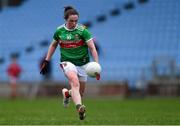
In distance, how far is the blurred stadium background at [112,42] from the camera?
3038cm

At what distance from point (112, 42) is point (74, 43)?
2160 cm

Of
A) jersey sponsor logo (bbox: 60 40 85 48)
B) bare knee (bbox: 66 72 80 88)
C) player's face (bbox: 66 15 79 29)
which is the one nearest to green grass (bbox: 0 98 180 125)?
bare knee (bbox: 66 72 80 88)

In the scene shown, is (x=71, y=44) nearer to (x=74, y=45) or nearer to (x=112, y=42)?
(x=74, y=45)

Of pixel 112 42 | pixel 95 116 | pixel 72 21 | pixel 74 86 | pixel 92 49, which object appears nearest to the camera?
pixel 74 86

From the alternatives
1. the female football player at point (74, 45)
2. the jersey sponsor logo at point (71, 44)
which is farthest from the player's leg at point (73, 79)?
the jersey sponsor logo at point (71, 44)

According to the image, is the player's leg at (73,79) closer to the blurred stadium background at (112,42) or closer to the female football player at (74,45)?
the female football player at (74,45)

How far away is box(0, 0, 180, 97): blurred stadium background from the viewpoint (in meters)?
30.4

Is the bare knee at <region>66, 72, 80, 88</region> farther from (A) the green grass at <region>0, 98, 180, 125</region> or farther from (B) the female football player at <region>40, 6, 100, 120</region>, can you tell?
(A) the green grass at <region>0, 98, 180, 125</region>

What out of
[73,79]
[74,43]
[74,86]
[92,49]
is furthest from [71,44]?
→ [74,86]

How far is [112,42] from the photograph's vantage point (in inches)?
1341

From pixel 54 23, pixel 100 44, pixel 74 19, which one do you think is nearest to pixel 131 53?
pixel 100 44

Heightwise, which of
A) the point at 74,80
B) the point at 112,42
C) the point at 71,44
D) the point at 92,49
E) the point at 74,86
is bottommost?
the point at 112,42

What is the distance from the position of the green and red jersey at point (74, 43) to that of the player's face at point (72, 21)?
101 mm

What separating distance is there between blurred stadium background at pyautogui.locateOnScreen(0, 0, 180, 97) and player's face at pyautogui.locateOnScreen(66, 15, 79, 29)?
17704mm
